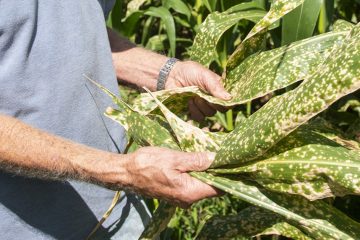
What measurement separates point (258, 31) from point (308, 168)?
12.3 inches

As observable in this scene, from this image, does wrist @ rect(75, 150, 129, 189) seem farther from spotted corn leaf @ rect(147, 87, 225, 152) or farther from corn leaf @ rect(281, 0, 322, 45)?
corn leaf @ rect(281, 0, 322, 45)

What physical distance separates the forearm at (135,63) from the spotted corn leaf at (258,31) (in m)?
0.28

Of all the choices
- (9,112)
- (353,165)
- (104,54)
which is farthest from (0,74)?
(353,165)

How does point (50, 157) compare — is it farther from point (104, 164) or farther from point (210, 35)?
point (210, 35)

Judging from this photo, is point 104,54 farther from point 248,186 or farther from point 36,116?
point 248,186

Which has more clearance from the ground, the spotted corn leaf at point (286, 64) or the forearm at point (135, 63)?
the spotted corn leaf at point (286, 64)

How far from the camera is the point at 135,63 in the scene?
6.03ft

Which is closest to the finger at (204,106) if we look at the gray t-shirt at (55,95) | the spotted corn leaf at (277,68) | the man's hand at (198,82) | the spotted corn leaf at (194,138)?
the man's hand at (198,82)

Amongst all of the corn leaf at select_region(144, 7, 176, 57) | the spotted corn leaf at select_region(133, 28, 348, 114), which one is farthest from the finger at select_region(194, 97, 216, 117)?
the corn leaf at select_region(144, 7, 176, 57)

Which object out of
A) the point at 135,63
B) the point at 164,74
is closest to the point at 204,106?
the point at 164,74

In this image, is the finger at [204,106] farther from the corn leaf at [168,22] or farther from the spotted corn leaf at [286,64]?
the corn leaf at [168,22]

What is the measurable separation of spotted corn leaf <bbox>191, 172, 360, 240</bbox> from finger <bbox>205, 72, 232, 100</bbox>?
321 millimetres

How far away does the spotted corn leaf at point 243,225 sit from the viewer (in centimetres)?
154

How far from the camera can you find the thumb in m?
1.29
